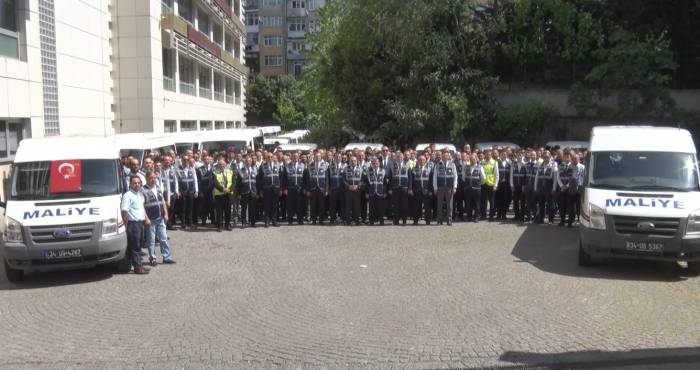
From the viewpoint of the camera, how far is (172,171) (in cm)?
1578

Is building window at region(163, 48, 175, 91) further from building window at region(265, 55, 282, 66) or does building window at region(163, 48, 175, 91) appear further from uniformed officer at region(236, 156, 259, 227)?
building window at region(265, 55, 282, 66)

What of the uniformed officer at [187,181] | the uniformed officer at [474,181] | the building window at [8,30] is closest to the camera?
the uniformed officer at [187,181]

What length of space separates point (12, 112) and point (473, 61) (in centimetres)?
1747

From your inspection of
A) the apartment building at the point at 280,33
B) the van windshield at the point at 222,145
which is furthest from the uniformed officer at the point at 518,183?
the apartment building at the point at 280,33

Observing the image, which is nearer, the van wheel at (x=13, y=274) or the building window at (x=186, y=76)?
the van wheel at (x=13, y=274)

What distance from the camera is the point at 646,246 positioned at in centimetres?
1059

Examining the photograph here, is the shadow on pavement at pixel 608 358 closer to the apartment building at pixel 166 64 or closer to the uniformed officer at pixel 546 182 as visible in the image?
the uniformed officer at pixel 546 182

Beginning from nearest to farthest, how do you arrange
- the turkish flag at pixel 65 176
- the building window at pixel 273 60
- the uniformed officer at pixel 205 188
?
the turkish flag at pixel 65 176, the uniformed officer at pixel 205 188, the building window at pixel 273 60

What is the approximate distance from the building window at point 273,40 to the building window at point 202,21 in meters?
43.8

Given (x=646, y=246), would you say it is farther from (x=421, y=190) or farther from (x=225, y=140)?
(x=225, y=140)

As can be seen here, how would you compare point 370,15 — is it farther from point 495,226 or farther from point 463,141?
point 495,226

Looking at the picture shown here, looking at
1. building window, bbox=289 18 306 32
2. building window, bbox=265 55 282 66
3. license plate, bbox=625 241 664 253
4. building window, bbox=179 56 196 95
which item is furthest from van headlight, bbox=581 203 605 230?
building window, bbox=265 55 282 66

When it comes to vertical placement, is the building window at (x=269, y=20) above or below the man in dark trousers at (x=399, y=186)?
above

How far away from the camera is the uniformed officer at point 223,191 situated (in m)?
15.6
